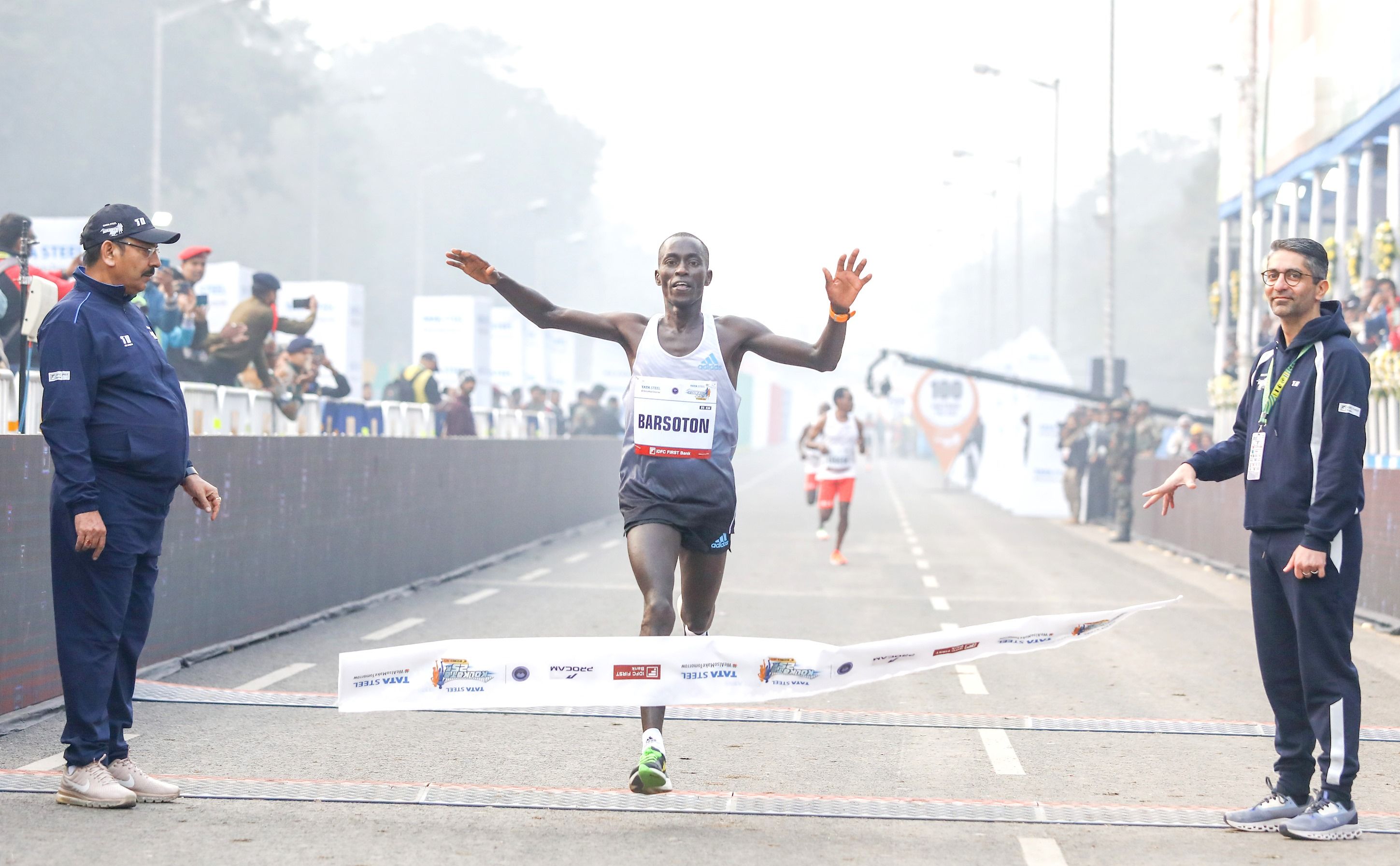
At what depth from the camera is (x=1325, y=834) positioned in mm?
5637

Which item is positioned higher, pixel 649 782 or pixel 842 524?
pixel 842 524

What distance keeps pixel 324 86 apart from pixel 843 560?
2551 inches

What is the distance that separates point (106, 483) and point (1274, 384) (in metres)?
4.07

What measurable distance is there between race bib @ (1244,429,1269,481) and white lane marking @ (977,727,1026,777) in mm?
1627

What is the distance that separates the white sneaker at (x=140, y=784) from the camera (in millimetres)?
5914

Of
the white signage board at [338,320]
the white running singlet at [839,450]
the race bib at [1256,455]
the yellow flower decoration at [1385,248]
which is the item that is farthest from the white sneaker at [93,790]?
the white signage board at [338,320]

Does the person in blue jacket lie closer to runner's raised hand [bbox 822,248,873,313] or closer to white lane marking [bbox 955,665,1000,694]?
runner's raised hand [bbox 822,248,873,313]

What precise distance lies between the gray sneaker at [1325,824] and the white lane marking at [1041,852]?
2.68 ft

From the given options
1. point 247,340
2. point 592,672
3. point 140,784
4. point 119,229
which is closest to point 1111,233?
point 247,340

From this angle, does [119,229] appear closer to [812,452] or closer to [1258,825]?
[1258,825]

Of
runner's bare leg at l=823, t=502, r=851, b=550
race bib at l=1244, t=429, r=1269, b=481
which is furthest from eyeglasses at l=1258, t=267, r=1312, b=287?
runner's bare leg at l=823, t=502, r=851, b=550

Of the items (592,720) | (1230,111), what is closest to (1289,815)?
(592,720)

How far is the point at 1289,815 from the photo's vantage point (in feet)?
19.1

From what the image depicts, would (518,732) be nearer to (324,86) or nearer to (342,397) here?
(342,397)
